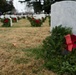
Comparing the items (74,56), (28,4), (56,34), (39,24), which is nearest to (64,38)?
(56,34)

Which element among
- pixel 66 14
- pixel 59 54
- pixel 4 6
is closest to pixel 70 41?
pixel 59 54

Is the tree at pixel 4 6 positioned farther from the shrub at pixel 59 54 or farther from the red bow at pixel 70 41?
the red bow at pixel 70 41

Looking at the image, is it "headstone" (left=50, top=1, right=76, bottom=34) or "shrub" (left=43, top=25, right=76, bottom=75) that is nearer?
"shrub" (left=43, top=25, right=76, bottom=75)

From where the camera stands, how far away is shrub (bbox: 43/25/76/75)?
168 inches

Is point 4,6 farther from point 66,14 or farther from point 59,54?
point 59,54

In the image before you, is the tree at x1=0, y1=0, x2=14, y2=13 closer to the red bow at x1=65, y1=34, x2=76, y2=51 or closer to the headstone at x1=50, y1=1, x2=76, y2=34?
the headstone at x1=50, y1=1, x2=76, y2=34

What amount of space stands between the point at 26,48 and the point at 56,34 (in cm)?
106

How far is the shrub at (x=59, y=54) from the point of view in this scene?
4266 mm

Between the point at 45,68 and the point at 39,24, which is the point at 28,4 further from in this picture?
the point at 45,68

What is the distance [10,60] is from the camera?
16.0 feet

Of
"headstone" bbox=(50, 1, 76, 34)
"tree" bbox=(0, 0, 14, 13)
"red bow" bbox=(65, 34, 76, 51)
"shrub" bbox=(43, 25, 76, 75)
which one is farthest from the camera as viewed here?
"tree" bbox=(0, 0, 14, 13)

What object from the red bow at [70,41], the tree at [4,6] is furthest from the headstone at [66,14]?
the tree at [4,6]

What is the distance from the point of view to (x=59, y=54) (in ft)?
15.9

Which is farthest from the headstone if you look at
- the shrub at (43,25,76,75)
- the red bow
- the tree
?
the tree
